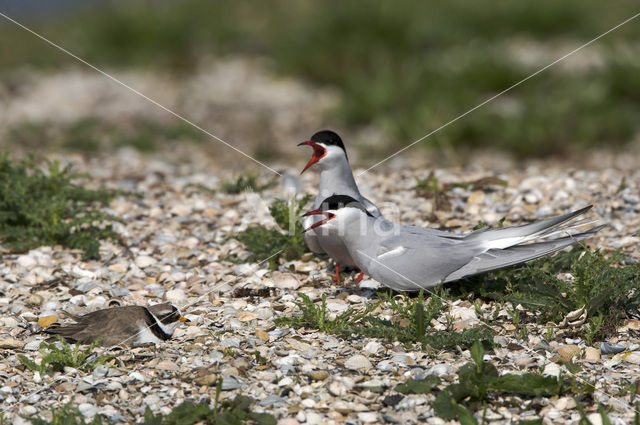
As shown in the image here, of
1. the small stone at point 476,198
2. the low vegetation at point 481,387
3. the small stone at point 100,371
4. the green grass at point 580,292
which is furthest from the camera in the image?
the small stone at point 476,198

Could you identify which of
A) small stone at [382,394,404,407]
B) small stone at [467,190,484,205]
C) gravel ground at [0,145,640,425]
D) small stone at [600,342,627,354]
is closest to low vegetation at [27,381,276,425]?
gravel ground at [0,145,640,425]

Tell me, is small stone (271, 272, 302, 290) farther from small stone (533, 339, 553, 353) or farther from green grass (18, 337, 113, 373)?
small stone (533, 339, 553, 353)

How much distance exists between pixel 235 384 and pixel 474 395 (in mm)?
985

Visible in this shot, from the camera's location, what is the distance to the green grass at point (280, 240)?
4391mm

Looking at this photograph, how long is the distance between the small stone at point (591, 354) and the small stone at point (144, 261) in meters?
2.63

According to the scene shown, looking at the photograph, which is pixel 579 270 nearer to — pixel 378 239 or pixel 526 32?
pixel 378 239

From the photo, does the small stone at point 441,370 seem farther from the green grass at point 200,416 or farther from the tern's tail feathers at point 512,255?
the green grass at point 200,416

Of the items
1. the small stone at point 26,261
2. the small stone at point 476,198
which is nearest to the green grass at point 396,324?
the small stone at point 476,198

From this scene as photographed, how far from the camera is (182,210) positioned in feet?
17.8

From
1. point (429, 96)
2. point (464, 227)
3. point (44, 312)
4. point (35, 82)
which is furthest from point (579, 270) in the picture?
point (35, 82)

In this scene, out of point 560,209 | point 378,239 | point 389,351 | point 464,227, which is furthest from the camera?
point 560,209

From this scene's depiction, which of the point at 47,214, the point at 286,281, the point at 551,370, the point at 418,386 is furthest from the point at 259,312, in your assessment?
the point at 47,214

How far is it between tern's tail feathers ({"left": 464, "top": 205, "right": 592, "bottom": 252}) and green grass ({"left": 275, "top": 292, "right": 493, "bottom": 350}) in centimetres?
39

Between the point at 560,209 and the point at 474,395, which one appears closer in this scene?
the point at 474,395
